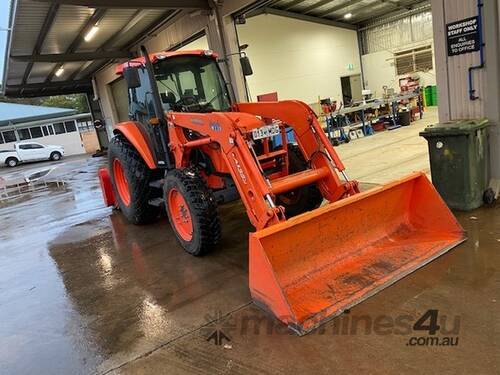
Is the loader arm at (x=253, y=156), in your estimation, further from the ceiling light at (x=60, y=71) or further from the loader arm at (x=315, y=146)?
the ceiling light at (x=60, y=71)

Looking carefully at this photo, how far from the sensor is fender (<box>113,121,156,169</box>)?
17.3ft

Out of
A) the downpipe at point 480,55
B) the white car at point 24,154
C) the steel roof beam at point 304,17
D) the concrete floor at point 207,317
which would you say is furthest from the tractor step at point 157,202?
the white car at point 24,154

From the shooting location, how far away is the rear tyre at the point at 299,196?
15.9 feet

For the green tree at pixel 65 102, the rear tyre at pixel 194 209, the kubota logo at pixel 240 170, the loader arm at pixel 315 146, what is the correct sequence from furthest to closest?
1. the green tree at pixel 65 102
2. the rear tyre at pixel 194 209
3. the loader arm at pixel 315 146
4. the kubota logo at pixel 240 170

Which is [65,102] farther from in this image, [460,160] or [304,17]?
[460,160]

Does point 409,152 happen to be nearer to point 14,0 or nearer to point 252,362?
point 252,362

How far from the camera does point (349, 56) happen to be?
2195 cm

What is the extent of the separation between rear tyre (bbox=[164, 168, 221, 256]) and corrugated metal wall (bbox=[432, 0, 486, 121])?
3.20m

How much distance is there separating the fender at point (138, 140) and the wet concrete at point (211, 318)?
3.62 feet

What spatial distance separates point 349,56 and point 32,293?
21.1 m

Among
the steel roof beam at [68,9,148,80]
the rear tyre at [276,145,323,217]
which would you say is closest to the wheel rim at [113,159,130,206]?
the rear tyre at [276,145,323,217]

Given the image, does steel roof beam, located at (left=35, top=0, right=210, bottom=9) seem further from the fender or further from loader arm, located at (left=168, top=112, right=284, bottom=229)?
loader arm, located at (left=168, top=112, right=284, bottom=229)

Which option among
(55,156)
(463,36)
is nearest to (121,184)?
(463,36)

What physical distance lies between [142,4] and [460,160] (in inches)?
265
